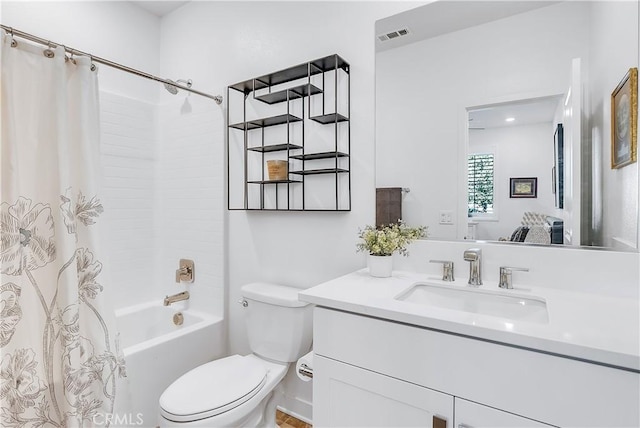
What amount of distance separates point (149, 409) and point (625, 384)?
75.0 inches

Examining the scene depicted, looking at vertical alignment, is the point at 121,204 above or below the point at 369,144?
below

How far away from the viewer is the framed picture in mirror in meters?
1.20

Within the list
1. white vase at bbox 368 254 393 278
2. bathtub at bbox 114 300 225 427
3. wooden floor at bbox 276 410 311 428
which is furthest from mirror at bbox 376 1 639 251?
bathtub at bbox 114 300 225 427

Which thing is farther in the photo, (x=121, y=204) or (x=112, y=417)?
(x=121, y=204)

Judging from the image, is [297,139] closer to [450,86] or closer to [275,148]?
[275,148]

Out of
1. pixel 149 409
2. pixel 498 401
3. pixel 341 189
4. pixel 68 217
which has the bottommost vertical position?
pixel 149 409

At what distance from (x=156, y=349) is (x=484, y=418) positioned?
1534mm

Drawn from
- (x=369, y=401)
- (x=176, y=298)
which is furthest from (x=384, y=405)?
(x=176, y=298)

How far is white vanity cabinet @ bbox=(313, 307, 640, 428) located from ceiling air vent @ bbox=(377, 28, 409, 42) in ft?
3.96

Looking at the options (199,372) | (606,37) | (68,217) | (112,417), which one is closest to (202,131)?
(68,217)

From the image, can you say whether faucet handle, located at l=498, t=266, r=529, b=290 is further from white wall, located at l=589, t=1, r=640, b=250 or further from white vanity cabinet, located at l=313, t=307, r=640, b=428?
white vanity cabinet, located at l=313, t=307, r=640, b=428

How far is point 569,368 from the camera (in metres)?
0.74

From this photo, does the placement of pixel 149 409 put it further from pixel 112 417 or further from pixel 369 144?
pixel 369 144

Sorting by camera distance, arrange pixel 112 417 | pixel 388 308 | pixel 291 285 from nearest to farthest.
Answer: pixel 388 308 < pixel 112 417 < pixel 291 285
